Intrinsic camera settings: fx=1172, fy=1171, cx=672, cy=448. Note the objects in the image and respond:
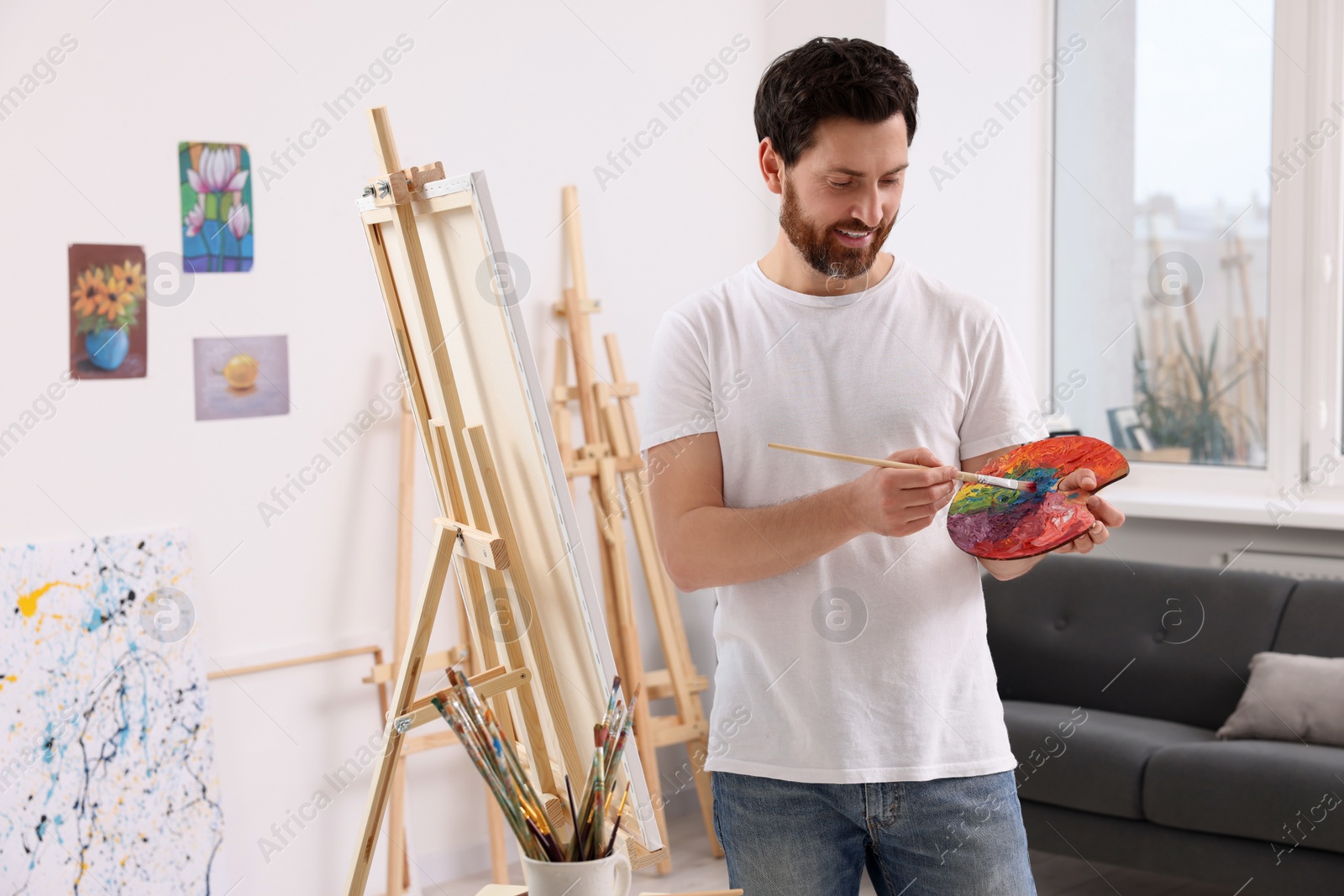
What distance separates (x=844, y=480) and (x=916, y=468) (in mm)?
145

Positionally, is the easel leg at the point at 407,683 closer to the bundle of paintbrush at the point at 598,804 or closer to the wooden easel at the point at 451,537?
the wooden easel at the point at 451,537

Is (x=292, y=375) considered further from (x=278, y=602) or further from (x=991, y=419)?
(x=991, y=419)

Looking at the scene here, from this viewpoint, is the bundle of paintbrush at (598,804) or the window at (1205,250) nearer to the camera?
the bundle of paintbrush at (598,804)

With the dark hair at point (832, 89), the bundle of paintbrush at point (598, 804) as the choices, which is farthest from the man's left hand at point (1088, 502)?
the bundle of paintbrush at point (598, 804)

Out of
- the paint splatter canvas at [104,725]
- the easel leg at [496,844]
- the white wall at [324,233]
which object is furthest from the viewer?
the easel leg at [496,844]

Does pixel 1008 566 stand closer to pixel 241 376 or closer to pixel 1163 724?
pixel 1163 724

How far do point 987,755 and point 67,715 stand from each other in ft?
7.30

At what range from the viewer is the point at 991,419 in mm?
1407

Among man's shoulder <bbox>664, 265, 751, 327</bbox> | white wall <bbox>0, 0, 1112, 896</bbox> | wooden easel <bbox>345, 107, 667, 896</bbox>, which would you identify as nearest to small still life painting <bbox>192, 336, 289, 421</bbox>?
white wall <bbox>0, 0, 1112, 896</bbox>

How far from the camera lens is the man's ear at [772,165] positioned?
4.73 feet

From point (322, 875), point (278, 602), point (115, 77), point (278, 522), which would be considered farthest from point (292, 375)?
point (322, 875)

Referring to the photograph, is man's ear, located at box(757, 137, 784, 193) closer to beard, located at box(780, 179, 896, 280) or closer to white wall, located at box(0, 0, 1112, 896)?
beard, located at box(780, 179, 896, 280)

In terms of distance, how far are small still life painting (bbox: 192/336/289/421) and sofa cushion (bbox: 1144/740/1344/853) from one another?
7.73 ft

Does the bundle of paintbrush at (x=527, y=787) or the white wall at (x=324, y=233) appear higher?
the white wall at (x=324, y=233)
